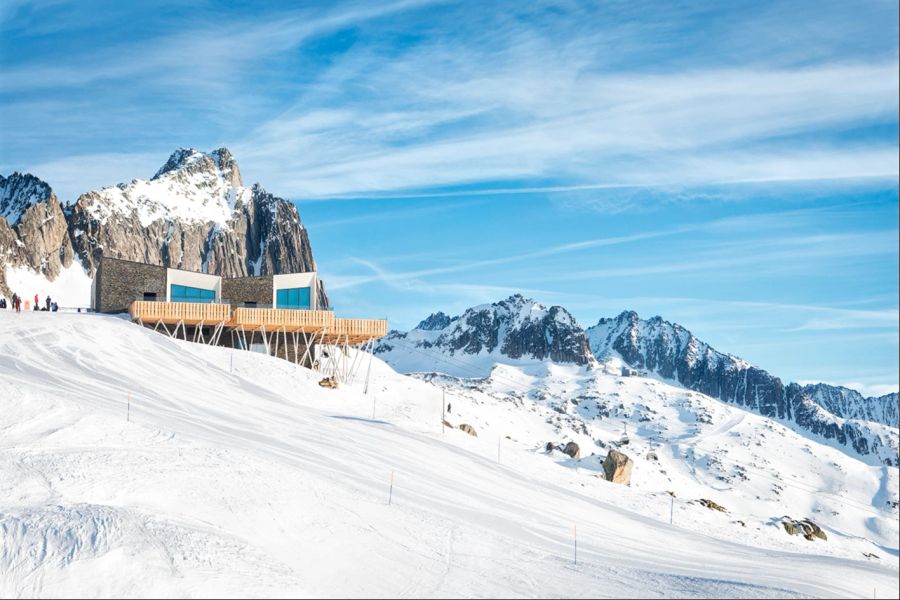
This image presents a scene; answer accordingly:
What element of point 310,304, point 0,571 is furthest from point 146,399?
point 310,304

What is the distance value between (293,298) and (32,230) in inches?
3381

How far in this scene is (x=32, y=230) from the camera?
12800 cm

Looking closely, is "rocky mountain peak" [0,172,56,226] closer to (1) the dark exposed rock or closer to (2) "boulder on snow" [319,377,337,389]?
(2) "boulder on snow" [319,377,337,389]

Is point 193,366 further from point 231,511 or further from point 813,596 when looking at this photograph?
point 813,596

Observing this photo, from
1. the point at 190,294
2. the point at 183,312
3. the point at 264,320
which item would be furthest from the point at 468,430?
the point at 190,294

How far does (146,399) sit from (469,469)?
49.9 ft

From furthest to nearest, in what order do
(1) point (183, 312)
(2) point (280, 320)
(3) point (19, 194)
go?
1. (3) point (19, 194)
2. (2) point (280, 320)
3. (1) point (183, 312)

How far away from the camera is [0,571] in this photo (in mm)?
17828

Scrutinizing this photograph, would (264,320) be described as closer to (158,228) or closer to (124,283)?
(124,283)

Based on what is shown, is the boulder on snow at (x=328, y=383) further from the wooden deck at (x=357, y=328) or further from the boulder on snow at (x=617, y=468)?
the boulder on snow at (x=617, y=468)

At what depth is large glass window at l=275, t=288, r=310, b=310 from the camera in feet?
202

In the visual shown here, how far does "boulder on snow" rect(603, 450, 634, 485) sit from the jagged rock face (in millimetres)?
100323

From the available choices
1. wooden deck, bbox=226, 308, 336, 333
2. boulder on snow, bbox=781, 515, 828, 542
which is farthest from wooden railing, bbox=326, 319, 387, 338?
boulder on snow, bbox=781, 515, 828, 542

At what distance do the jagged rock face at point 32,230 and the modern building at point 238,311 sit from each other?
68111mm
